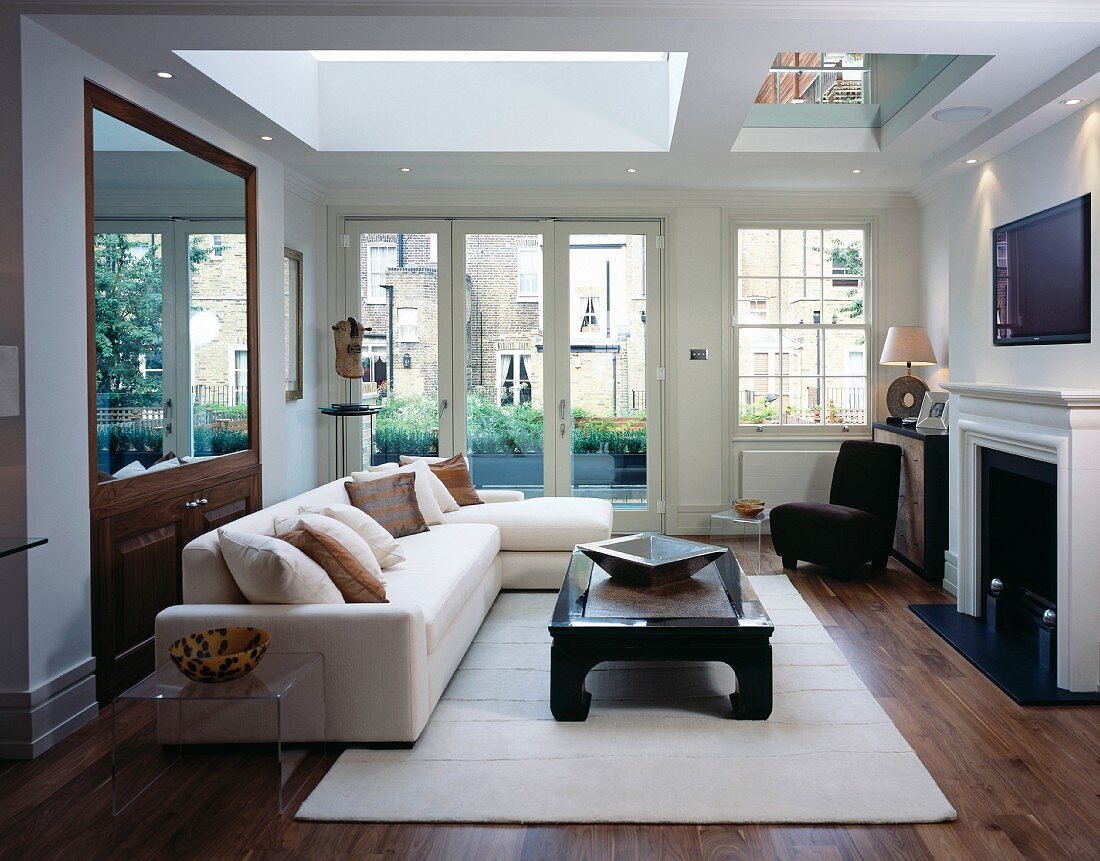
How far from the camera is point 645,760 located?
2807 millimetres

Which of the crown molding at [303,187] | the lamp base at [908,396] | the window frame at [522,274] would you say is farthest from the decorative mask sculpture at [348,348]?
the lamp base at [908,396]

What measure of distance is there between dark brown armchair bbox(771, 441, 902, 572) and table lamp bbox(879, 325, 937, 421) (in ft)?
2.33

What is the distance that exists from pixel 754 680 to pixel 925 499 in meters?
2.69

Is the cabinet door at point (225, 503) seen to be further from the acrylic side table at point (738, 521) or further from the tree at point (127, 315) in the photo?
the acrylic side table at point (738, 521)

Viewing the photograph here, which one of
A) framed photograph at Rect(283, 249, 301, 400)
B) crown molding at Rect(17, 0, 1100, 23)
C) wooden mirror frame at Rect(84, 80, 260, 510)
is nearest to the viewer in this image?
crown molding at Rect(17, 0, 1100, 23)

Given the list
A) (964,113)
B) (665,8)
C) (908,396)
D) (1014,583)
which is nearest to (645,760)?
(1014,583)

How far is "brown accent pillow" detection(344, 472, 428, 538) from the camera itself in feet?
14.7

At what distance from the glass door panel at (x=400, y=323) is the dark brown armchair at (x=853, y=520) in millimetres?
2678

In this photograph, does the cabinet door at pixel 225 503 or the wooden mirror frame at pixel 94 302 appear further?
the cabinet door at pixel 225 503

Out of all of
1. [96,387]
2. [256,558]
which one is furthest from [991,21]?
[96,387]

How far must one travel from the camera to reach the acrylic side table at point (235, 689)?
2482 mm

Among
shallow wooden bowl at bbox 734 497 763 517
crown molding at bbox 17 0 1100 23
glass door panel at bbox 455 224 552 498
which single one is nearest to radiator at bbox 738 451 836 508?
shallow wooden bowl at bbox 734 497 763 517

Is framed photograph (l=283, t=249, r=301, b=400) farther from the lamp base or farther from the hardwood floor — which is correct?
the lamp base

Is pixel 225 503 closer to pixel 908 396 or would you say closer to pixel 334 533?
pixel 334 533
